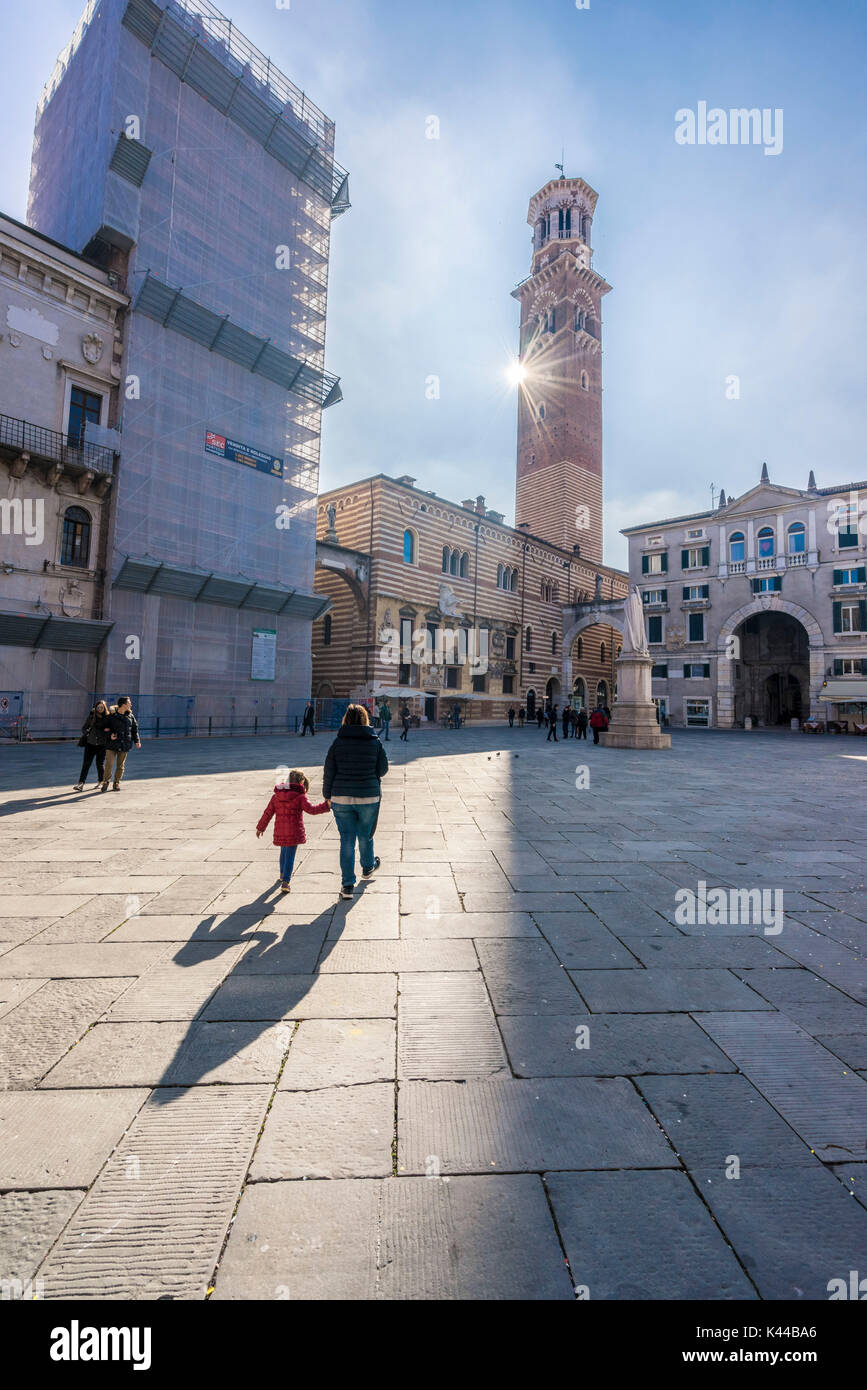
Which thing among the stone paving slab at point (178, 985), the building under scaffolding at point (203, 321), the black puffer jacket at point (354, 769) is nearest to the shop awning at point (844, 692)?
the building under scaffolding at point (203, 321)

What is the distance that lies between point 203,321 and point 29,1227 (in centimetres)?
2647

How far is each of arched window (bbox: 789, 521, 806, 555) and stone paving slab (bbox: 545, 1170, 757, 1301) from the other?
38889 mm

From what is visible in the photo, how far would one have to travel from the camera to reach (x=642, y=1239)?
175cm

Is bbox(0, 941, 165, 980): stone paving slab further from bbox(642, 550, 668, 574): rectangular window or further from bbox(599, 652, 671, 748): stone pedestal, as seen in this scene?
bbox(642, 550, 668, 574): rectangular window

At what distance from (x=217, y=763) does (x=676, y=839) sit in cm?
1068

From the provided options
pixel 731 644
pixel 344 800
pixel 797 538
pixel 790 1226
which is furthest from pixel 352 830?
pixel 797 538

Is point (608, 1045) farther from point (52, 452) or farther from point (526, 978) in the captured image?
point (52, 452)

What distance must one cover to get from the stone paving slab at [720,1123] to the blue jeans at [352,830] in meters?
2.87

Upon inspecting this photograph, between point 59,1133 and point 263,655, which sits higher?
point 263,655

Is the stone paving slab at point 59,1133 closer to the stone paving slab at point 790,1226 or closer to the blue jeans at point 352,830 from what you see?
the stone paving slab at point 790,1226

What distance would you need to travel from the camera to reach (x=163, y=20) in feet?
68.4

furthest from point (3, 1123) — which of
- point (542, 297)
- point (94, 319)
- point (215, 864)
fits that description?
point (542, 297)

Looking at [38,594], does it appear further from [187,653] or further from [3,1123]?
[3,1123]

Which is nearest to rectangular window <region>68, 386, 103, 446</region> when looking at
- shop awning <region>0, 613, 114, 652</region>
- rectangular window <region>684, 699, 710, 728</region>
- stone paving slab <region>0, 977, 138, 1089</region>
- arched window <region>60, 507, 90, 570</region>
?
arched window <region>60, 507, 90, 570</region>
